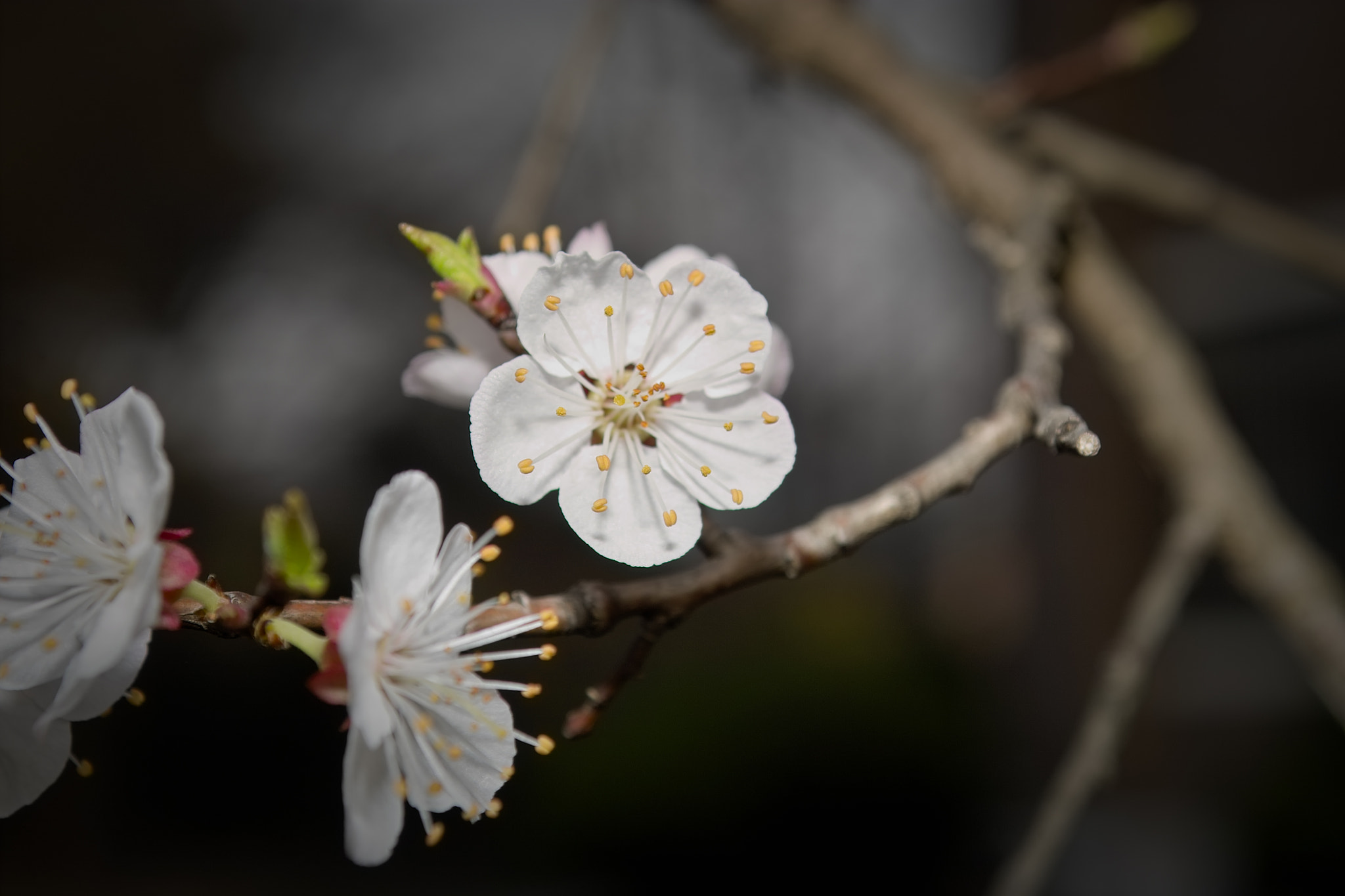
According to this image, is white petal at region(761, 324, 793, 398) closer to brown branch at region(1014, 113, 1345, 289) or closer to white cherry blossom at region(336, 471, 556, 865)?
white cherry blossom at region(336, 471, 556, 865)

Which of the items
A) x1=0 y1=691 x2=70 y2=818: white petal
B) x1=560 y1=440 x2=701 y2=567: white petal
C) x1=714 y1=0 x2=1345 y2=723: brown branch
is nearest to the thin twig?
x1=714 y1=0 x2=1345 y2=723: brown branch

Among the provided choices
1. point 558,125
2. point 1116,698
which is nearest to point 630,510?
point 1116,698

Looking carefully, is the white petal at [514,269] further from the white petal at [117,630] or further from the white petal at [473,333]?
the white petal at [117,630]

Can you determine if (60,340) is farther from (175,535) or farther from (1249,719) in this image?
(1249,719)

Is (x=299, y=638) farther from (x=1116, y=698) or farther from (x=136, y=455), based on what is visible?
(x=1116, y=698)

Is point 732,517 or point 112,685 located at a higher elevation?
point 732,517

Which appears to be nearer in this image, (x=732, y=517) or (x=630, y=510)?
(x=630, y=510)

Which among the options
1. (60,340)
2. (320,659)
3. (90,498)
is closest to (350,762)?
(320,659)

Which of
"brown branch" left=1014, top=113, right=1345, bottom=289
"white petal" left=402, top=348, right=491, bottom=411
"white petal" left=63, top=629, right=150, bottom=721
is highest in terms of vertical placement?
"brown branch" left=1014, top=113, right=1345, bottom=289
